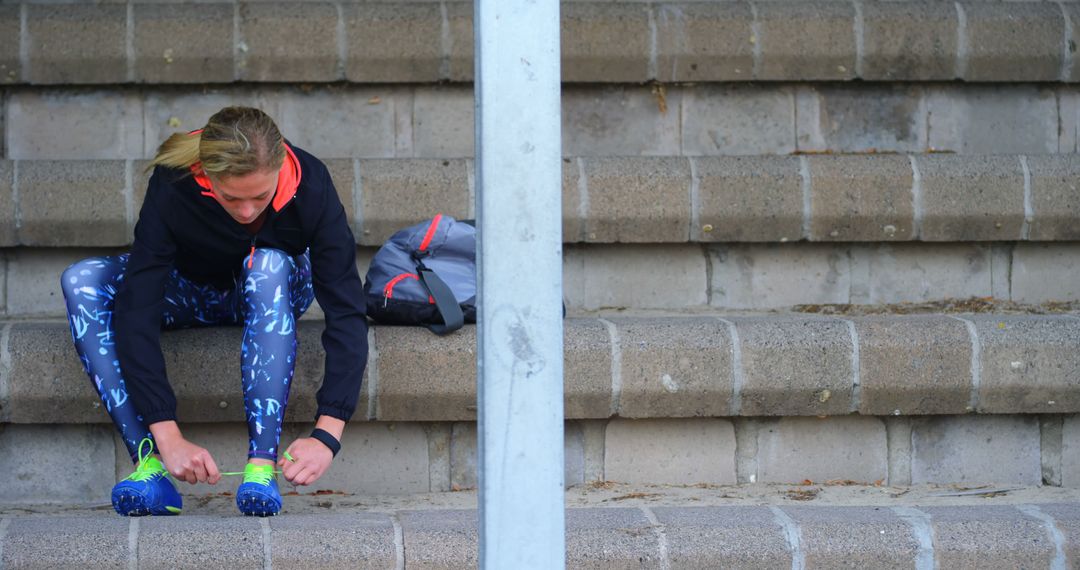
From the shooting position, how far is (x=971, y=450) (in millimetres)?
2926

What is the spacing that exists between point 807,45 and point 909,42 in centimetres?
30

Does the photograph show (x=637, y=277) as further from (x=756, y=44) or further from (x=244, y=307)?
(x=244, y=307)

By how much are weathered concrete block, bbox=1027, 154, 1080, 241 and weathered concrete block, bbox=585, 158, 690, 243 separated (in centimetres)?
92

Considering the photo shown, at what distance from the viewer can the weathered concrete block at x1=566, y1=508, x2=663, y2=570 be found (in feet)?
7.82

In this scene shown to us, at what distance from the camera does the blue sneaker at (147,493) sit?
2475mm

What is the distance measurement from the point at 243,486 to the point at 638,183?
1.34 metres

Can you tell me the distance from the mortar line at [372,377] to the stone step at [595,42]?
107cm

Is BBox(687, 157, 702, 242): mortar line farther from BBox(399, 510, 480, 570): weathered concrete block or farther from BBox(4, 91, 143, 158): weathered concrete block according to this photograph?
BBox(4, 91, 143, 158): weathered concrete block

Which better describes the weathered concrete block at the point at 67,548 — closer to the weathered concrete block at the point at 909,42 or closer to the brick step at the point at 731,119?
the brick step at the point at 731,119

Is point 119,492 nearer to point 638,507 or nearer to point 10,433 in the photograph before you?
point 10,433

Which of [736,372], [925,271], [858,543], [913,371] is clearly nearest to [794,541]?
[858,543]

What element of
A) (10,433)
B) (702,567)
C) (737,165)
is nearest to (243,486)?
(10,433)

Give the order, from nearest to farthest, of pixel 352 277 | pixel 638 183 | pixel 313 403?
pixel 352 277 → pixel 313 403 → pixel 638 183

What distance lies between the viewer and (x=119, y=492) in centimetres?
247
